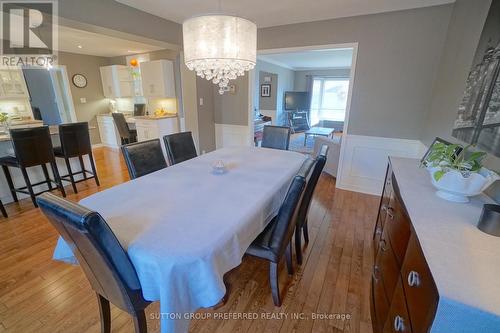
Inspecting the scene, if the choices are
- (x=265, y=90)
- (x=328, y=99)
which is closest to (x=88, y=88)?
(x=265, y=90)

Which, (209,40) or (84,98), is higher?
(209,40)

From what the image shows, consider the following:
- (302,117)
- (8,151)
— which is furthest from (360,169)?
(302,117)

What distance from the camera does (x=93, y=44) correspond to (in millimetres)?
4469

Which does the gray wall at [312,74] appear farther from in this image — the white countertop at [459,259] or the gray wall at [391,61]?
the white countertop at [459,259]

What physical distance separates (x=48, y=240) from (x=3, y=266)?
0.35 metres

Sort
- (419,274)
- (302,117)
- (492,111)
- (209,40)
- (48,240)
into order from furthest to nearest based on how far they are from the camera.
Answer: (302,117) → (48,240) → (209,40) → (492,111) → (419,274)

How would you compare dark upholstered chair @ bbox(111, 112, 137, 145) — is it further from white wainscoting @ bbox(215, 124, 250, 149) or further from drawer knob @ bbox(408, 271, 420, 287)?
drawer knob @ bbox(408, 271, 420, 287)

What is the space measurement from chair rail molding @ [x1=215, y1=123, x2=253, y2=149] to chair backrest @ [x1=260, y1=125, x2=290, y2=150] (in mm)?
1073

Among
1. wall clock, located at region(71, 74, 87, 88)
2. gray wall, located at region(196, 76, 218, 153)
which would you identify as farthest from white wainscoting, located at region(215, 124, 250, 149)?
wall clock, located at region(71, 74, 87, 88)

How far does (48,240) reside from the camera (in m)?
2.16

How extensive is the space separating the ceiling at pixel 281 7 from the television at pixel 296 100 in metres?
5.05

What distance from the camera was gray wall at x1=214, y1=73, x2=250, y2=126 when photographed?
3996 millimetres

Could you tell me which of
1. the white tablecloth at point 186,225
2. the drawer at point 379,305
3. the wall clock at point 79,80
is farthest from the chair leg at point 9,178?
the drawer at point 379,305

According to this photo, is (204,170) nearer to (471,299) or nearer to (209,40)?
(209,40)
